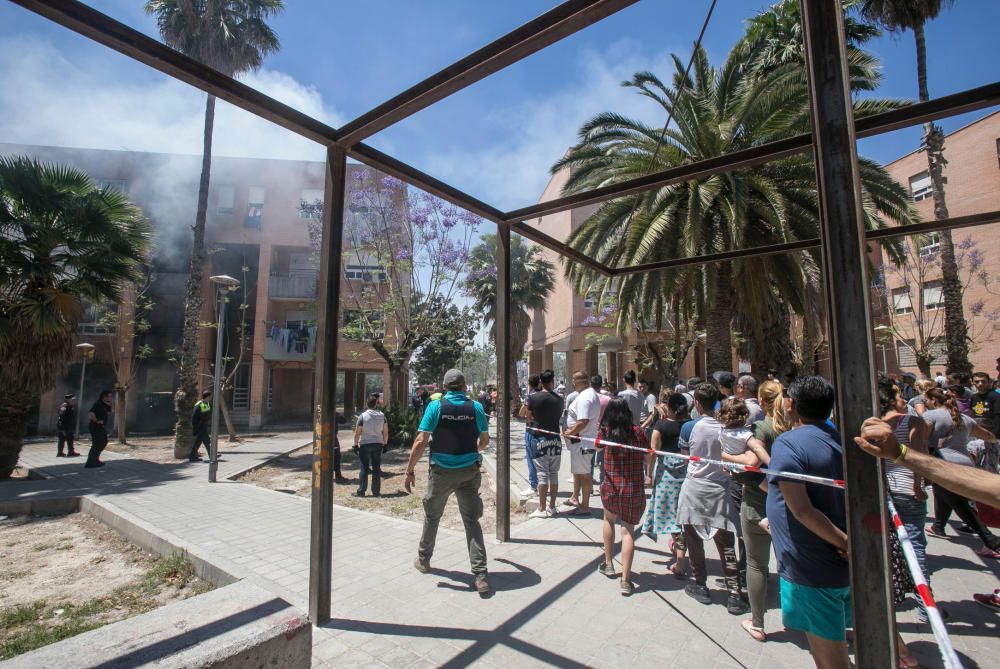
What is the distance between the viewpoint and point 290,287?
2578 cm

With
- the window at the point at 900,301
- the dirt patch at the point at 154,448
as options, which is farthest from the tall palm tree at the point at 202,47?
the window at the point at 900,301

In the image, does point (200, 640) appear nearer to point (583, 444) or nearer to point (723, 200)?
point (583, 444)

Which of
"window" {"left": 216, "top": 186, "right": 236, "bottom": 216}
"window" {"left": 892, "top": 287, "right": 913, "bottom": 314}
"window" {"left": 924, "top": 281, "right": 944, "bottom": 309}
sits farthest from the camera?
"window" {"left": 216, "top": 186, "right": 236, "bottom": 216}

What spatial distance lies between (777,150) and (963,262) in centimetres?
2519

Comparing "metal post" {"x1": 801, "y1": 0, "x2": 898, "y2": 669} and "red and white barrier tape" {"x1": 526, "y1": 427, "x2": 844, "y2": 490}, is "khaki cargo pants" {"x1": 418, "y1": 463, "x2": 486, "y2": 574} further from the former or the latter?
"metal post" {"x1": 801, "y1": 0, "x2": 898, "y2": 669}

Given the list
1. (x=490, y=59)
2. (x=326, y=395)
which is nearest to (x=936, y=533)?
(x=326, y=395)

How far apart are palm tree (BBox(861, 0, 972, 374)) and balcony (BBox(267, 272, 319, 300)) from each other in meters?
24.9

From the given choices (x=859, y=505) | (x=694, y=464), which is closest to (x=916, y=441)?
(x=694, y=464)

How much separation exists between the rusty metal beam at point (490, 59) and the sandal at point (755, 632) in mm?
3828

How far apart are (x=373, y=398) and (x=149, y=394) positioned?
2139 centimetres

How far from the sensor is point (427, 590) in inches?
159

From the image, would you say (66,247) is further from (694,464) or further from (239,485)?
(694,464)

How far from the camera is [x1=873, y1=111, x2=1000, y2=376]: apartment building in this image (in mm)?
21000

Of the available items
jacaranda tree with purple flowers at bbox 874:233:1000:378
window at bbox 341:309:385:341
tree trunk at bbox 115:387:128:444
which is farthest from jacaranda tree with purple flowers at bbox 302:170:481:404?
jacaranda tree with purple flowers at bbox 874:233:1000:378
